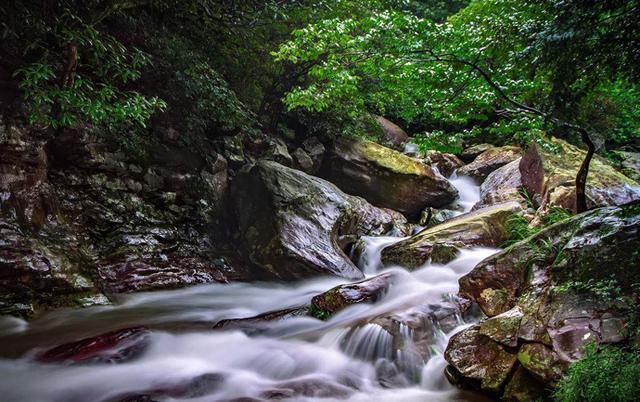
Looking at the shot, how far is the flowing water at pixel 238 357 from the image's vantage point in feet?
12.8

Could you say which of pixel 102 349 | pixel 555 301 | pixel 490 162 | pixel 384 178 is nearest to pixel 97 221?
pixel 102 349

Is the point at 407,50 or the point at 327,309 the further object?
the point at 327,309

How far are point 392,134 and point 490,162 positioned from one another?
3.93 m

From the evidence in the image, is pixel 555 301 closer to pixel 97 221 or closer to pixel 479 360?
pixel 479 360

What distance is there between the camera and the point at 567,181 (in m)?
8.05

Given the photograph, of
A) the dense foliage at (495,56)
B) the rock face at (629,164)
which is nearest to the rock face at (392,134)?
the dense foliage at (495,56)

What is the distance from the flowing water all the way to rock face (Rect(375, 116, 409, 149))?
874 cm

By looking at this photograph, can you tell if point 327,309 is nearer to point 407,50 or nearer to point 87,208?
point 407,50

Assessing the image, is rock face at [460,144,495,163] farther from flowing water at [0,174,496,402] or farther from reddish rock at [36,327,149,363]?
reddish rock at [36,327,149,363]

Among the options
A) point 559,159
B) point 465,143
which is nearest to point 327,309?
point 559,159

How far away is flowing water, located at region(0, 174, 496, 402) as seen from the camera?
153 inches

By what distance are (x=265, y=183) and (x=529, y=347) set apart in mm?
6260

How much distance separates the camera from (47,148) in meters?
6.65

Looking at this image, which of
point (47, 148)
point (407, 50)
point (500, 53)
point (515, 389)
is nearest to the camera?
point (515, 389)
